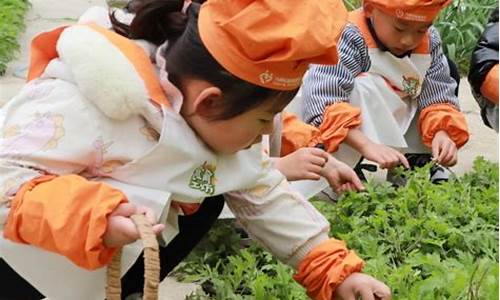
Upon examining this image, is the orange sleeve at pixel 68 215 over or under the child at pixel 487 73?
over

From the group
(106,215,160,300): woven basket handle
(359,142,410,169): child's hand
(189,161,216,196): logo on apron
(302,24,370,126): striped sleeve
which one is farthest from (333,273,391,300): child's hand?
(302,24,370,126): striped sleeve

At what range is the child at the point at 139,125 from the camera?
79.0 inches

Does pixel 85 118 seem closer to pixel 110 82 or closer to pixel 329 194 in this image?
pixel 110 82

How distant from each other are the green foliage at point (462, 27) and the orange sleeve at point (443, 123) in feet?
4.74

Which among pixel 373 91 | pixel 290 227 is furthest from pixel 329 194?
pixel 290 227

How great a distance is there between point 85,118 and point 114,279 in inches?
13.0

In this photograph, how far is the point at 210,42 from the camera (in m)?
2.11

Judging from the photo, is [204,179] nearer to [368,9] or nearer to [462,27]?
[368,9]

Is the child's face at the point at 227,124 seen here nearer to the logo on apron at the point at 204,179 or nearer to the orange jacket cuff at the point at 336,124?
the logo on apron at the point at 204,179

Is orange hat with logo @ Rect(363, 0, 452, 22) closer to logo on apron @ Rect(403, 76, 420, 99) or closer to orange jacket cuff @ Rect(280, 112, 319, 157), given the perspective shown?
logo on apron @ Rect(403, 76, 420, 99)

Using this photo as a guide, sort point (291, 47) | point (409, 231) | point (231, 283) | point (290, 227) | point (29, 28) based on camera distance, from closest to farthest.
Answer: point (291, 47) < point (290, 227) < point (231, 283) < point (409, 231) < point (29, 28)

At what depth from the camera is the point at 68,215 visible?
1978 mm

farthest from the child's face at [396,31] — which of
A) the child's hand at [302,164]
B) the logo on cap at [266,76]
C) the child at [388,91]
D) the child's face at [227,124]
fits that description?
the logo on cap at [266,76]

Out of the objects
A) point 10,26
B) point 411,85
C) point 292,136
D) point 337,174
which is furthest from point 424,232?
point 10,26
